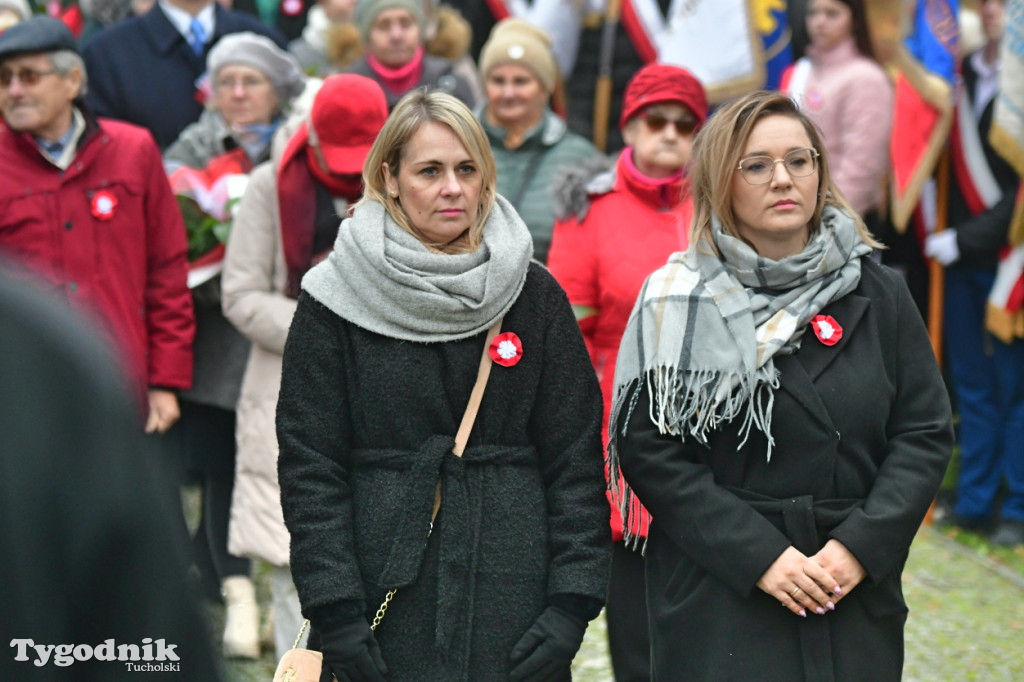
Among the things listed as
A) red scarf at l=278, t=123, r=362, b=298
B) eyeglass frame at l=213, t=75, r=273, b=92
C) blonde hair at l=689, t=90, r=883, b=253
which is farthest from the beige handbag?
eyeglass frame at l=213, t=75, r=273, b=92

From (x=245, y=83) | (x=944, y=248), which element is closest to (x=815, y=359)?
(x=245, y=83)

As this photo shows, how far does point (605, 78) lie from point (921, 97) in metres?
1.75

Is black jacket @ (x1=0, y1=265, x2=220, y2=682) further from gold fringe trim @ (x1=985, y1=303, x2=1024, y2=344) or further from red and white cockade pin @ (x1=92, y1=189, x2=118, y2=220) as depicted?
gold fringe trim @ (x1=985, y1=303, x2=1024, y2=344)

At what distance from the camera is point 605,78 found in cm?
723

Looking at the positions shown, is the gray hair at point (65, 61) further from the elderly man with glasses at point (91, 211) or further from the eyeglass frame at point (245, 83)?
the eyeglass frame at point (245, 83)

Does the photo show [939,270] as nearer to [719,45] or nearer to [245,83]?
[719,45]

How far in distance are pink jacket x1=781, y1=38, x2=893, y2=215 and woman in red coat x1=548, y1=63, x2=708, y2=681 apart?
92.2 inches

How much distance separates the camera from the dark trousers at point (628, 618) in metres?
3.87

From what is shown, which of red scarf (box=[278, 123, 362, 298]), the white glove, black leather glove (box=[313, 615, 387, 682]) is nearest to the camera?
black leather glove (box=[313, 615, 387, 682])

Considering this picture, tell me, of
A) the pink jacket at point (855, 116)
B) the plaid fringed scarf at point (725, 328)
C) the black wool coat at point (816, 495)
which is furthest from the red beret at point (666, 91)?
the pink jacket at point (855, 116)

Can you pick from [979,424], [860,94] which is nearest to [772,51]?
[860,94]

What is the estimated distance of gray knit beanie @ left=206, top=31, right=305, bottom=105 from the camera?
5.48 metres

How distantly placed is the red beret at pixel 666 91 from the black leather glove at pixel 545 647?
1.95 metres

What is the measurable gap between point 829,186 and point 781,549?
0.99 m
